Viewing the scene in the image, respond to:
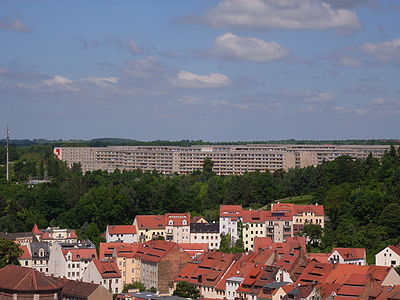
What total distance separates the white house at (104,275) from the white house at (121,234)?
46.9 ft

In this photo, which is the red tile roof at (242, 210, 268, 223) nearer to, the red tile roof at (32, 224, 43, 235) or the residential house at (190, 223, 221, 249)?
the residential house at (190, 223, 221, 249)

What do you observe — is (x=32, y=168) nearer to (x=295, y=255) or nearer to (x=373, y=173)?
(x=373, y=173)

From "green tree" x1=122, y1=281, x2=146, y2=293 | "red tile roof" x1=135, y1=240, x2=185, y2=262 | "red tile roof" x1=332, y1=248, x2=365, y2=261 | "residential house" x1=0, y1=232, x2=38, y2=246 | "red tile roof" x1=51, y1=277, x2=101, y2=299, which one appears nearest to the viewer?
"red tile roof" x1=51, y1=277, x2=101, y2=299

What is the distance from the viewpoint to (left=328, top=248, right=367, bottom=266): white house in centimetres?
7819

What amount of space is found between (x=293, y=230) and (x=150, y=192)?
26.1 meters

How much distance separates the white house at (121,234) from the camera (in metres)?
96.2

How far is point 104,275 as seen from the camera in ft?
263

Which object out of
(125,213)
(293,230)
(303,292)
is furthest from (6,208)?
(303,292)

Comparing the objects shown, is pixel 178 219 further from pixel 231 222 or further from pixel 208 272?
pixel 208 272

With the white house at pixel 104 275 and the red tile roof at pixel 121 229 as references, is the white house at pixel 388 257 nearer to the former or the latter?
the white house at pixel 104 275

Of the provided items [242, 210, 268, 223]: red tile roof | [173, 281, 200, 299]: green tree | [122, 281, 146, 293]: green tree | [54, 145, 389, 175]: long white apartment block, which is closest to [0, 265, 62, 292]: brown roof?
[122, 281, 146, 293]: green tree

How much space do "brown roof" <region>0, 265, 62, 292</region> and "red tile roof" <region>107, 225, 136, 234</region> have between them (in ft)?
77.2

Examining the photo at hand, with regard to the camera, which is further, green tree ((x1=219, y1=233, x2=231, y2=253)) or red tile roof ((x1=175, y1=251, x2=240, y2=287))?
green tree ((x1=219, y1=233, x2=231, y2=253))

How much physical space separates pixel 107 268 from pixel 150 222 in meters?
18.4
